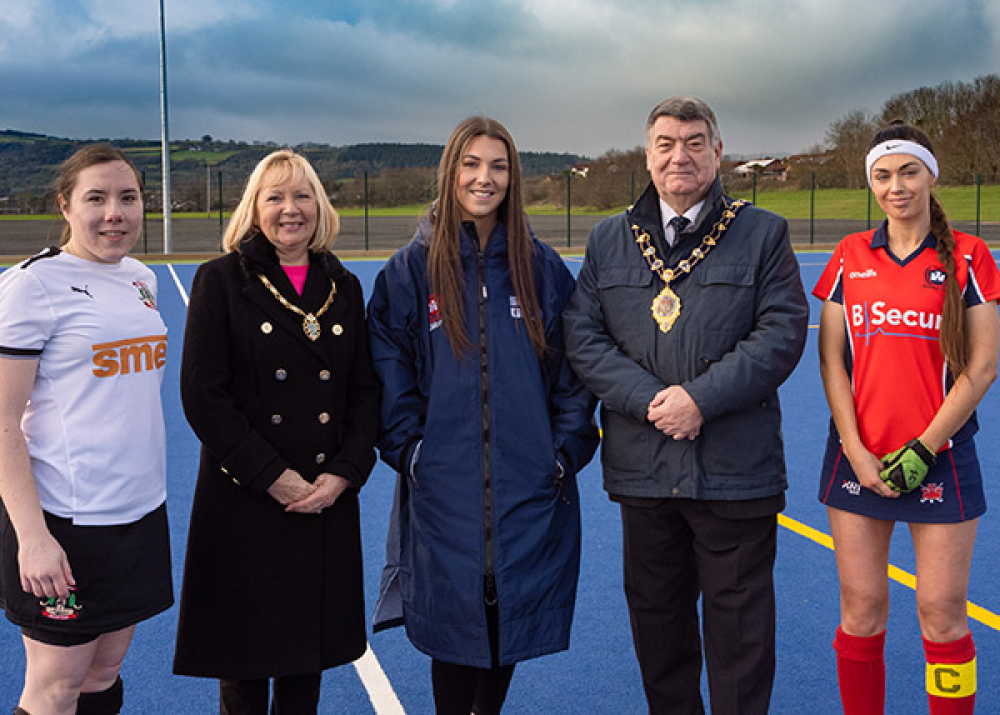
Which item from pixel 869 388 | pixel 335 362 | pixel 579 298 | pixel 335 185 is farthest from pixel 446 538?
pixel 335 185

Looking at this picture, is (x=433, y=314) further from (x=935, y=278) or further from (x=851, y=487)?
(x=935, y=278)

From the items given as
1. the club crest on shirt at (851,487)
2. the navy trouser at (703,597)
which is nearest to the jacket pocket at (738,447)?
the navy trouser at (703,597)

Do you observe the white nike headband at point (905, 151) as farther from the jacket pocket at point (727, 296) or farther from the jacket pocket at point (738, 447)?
the jacket pocket at point (738, 447)

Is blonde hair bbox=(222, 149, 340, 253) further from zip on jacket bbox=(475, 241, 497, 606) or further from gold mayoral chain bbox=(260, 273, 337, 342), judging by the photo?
zip on jacket bbox=(475, 241, 497, 606)

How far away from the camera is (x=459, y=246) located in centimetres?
305

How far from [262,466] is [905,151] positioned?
7.06 ft

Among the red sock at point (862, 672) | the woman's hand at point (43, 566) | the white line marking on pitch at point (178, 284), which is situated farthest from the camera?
the white line marking on pitch at point (178, 284)

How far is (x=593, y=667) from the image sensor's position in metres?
3.83

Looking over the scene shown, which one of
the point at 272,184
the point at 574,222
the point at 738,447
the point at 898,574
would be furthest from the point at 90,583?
the point at 574,222

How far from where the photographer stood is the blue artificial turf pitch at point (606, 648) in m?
3.55

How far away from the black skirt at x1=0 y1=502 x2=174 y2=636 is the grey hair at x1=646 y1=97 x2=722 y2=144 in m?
1.95

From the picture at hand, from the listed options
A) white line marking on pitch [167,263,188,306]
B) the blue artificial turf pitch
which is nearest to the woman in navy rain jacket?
the blue artificial turf pitch

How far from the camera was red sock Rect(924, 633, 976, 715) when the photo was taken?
2.96 m

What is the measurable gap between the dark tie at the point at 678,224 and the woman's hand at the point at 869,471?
86 cm
